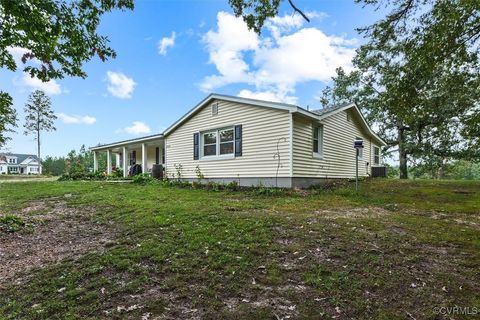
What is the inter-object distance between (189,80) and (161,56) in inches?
97.1

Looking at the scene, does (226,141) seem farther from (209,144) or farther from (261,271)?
(261,271)

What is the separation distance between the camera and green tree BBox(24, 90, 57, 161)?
3584cm

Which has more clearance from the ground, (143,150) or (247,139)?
(247,139)

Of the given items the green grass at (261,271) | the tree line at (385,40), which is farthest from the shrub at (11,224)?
the tree line at (385,40)

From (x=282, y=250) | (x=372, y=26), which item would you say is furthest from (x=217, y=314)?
(x=372, y=26)

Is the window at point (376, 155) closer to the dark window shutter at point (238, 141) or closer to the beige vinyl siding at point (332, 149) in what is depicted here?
the beige vinyl siding at point (332, 149)

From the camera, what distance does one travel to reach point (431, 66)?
23.9ft

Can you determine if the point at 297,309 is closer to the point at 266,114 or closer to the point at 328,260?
the point at 328,260

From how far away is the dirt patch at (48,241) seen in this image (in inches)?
141

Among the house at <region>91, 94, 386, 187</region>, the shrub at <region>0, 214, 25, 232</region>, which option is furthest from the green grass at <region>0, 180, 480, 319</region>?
the house at <region>91, 94, 386, 187</region>

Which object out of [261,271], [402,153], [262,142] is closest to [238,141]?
[262,142]

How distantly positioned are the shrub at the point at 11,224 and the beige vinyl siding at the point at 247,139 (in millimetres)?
7480

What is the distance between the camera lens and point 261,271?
3164mm

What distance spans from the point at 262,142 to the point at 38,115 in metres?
37.2
